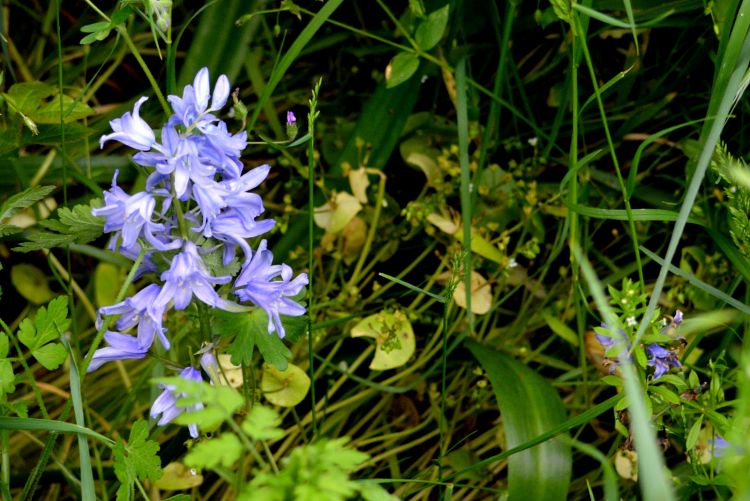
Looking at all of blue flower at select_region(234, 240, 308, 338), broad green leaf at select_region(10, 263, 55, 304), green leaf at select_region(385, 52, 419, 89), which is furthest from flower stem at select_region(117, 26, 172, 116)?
broad green leaf at select_region(10, 263, 55, 304)

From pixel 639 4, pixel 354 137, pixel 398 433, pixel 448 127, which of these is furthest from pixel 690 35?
pixel 398 433

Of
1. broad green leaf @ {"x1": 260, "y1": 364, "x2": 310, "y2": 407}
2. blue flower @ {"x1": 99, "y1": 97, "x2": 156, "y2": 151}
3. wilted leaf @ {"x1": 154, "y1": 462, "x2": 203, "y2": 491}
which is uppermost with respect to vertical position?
blue flower @ {"x1": 99, "y1": 97, "x2": 156, "y2": 151}

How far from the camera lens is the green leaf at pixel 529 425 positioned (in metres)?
1.14

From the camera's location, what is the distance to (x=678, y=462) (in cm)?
141

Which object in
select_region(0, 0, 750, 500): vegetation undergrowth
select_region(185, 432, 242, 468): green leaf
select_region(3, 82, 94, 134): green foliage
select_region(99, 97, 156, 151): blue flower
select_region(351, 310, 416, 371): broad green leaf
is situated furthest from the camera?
select_region(351, 310, 416, 371): broad green leaf

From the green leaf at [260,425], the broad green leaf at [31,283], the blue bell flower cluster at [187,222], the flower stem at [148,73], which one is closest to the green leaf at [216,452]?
the green leaf at [260,425]

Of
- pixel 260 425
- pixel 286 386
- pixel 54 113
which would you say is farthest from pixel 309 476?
pixel 54 113

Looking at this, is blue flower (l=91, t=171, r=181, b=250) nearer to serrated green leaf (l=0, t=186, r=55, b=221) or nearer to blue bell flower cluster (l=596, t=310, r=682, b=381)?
serrated green leaf (l=0, t=186, r=55, b=221)

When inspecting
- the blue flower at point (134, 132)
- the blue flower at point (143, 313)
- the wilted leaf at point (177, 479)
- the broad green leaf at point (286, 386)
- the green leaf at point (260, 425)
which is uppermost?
the blue flower at point (134, 132)

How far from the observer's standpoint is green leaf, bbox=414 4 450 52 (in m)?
1.31

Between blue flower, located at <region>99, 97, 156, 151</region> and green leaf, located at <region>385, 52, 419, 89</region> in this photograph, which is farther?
green leaf, located at <region>385, 52, 419, 89</region>

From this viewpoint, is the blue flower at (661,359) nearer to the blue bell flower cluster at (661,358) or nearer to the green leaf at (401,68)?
the blue bell flower cluster at (661,358)

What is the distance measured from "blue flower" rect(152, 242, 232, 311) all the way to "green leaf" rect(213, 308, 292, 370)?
62 mm

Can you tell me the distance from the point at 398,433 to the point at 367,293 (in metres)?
0.31
